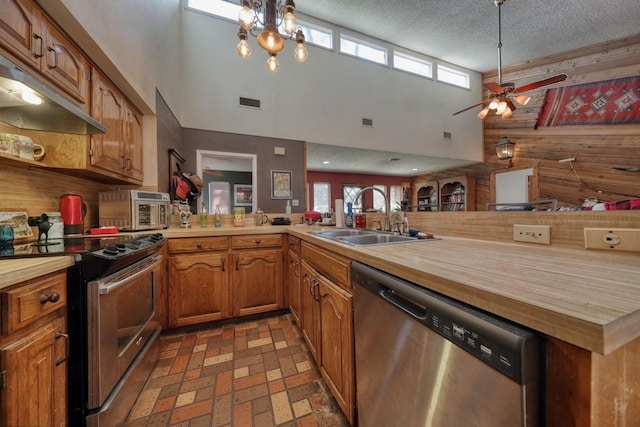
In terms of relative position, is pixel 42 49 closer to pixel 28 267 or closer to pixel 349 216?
pixel 28 267

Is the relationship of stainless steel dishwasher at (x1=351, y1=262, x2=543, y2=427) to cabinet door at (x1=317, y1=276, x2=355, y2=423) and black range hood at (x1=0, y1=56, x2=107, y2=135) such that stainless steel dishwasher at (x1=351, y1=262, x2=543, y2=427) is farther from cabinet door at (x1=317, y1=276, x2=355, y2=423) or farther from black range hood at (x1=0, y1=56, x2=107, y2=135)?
black range hood at (x1=0, y1=56, x2=107, y2=135)

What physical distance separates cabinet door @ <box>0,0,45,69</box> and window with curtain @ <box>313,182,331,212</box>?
19.1ft

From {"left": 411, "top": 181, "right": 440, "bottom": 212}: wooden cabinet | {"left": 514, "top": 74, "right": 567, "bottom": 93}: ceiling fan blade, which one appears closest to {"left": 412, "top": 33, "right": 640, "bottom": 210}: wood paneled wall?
{"left": 411, "top": 181, "right": 440, "bottom": 212}: wooden cabinet

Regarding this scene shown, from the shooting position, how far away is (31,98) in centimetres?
104

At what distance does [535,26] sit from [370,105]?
2.87 m

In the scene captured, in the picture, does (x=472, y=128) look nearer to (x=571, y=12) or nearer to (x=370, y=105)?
(x=571, y=12)

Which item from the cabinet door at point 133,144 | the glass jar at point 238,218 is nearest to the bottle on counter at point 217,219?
the glass jar at point 238,218

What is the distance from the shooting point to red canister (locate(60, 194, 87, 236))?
154 cm

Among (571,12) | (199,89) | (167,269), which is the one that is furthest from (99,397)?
(571,12)

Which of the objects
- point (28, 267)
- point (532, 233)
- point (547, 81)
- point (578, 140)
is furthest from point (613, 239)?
point (578, 140)

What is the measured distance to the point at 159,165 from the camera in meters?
2.25

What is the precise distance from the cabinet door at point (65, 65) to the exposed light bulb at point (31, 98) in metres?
0.19

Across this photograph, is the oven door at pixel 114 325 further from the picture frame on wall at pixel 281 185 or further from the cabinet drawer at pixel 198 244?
the picture frame on wall at pixel 281 185

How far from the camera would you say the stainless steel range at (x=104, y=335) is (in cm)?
93
